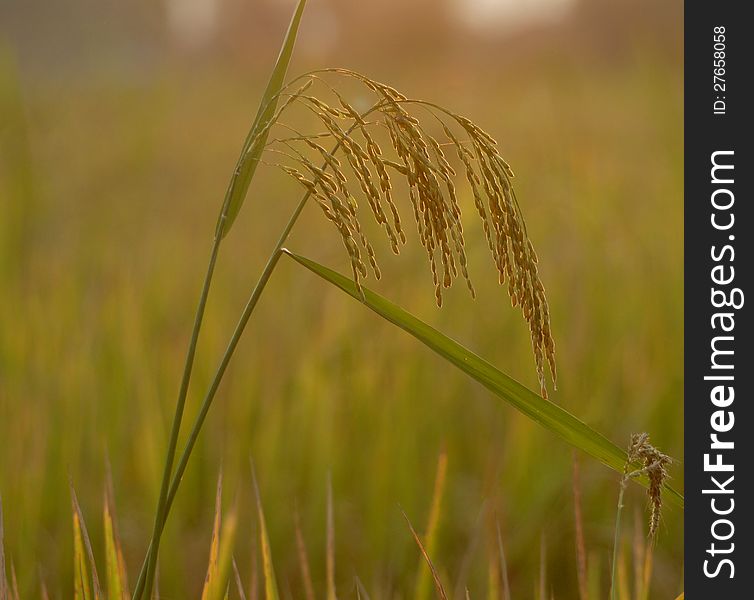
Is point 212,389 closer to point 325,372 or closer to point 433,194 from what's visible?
point 433,194

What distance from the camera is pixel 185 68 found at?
6.52 metres

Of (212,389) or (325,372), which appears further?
(325,372)

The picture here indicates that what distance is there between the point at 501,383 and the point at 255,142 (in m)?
0.29

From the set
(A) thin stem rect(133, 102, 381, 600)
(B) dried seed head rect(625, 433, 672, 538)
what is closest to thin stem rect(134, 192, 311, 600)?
(A) thin stem rect(133, 102, 381, 600)

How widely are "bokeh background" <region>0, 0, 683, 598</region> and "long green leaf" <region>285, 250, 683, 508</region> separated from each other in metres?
0.28

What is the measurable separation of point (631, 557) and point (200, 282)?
180 centimetres

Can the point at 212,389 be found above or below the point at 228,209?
below

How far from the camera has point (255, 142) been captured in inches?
27.1

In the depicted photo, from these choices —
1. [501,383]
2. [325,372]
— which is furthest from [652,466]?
[325,372]

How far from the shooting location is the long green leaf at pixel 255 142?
70 cm

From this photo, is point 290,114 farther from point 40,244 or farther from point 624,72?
point 40,244

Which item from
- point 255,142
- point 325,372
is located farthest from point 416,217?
point 325,372

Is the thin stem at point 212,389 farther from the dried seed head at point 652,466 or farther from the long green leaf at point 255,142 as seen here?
the dried seed head at point 652,466

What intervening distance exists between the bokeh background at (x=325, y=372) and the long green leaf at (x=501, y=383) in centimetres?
28
